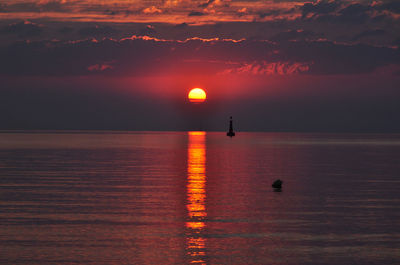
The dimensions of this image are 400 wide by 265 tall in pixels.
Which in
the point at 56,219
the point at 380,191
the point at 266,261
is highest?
the point at 380,191

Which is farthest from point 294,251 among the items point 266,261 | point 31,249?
point 31,249

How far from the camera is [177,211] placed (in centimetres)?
3766

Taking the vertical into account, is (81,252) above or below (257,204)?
below

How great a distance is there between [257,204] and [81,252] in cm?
1853

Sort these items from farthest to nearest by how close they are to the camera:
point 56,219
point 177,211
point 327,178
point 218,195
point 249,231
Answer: point 327,178 < point 218,195 < point 177,211 < point 56,219 < point 249,231

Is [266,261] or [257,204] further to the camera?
[257,204]

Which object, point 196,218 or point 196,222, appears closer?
point 196,222

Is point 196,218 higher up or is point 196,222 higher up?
point 196,218

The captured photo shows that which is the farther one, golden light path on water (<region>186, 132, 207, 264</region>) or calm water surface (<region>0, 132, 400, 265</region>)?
golden light path on water (<region>186, 132, 207, 264</region>)

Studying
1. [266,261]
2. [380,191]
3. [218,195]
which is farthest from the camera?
[380,191]

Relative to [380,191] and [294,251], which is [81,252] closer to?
[294,251]

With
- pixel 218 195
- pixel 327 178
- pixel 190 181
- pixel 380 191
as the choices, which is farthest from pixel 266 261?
pixel 327 178

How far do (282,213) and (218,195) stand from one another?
9.52 meters

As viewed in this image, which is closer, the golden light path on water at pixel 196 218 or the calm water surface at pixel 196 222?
the calm water surface at pixel 196 222
